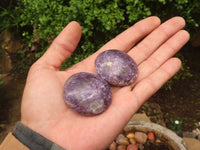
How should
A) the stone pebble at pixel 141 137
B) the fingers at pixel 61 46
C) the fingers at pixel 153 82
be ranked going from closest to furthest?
1. the fingers at pixel 153 82
2. the fingers at pixel 61 46
3. the stone pebble at pixel 141 137

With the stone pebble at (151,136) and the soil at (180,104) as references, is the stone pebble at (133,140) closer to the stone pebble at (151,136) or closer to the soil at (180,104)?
the stone pebble at (151,136)

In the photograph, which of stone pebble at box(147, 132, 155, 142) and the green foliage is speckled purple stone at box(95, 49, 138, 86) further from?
the green foliage

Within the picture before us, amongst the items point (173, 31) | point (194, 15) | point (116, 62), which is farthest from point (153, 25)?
point (194, 15)

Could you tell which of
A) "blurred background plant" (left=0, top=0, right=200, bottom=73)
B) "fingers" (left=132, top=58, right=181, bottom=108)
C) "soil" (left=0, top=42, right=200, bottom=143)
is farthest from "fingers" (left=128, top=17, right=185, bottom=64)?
"soil" (left=0, top=42, right=200, bottom=143)

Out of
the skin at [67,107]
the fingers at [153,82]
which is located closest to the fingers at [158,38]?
the skin at [67,107]

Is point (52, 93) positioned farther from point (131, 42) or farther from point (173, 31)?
point (173, 31)
